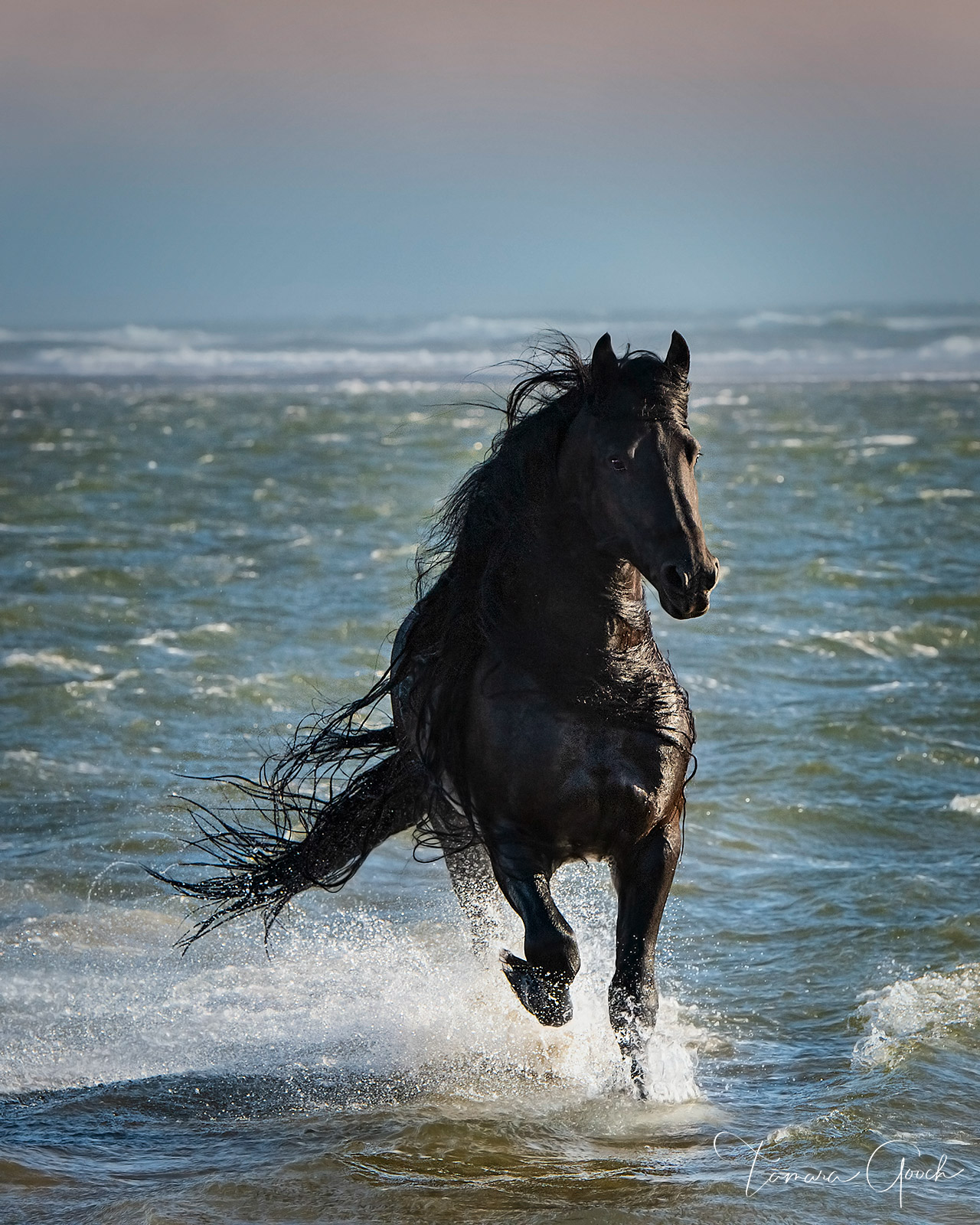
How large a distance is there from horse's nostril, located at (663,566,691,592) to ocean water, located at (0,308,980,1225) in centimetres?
65

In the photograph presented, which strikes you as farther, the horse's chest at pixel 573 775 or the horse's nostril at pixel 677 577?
the horse's chest at pixel 573 775

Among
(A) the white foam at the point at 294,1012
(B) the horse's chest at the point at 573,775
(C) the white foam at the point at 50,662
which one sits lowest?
(A) the white foam at the point at 294,1012

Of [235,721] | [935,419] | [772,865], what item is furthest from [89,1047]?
[935,419]

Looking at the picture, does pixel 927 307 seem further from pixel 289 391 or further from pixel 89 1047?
pixel 89 1047

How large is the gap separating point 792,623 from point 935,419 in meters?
27.2

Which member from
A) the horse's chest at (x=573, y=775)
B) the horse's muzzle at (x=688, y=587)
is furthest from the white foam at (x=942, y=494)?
the horse's muzzle at (x=688, y=587)

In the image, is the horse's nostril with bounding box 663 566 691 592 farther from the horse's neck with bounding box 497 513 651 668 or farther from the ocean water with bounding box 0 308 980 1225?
the ocean water with bounding box 0 308 980 1225

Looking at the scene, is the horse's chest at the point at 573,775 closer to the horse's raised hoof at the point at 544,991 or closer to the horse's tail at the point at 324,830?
the horse's raised hoof at the point at 544,991

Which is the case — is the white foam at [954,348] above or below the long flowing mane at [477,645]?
above

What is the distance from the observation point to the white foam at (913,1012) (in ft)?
16.9

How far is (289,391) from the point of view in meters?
66.4

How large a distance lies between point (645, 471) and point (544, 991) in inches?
54.7
